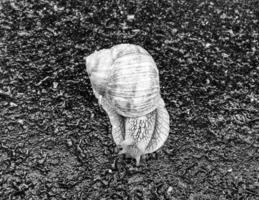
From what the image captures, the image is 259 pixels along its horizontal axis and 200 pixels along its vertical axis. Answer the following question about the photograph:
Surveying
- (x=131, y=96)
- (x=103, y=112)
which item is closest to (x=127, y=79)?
(x=131, y=96)

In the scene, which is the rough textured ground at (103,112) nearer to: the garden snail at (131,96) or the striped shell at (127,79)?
the garden snail at (131,96)

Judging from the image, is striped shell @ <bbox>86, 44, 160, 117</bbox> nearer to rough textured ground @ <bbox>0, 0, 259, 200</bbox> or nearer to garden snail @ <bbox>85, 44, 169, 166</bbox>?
garden snail @ <bbox>85, 44, 169, 166</bbox>

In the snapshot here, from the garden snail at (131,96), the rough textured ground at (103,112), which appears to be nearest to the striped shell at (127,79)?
the garden snail at (131,96)

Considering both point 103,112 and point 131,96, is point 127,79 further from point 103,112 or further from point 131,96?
point 103,112

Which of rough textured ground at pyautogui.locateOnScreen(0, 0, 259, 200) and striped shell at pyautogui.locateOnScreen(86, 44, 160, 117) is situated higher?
striped shell at pyautogui.locateOnScreen(86, 44, 160, 117)

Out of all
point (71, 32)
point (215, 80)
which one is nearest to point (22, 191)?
point (71, 32)

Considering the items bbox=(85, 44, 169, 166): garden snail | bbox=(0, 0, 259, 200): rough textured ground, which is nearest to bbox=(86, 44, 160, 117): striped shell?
bbox=(85, 44, 169, 166): garden snail
